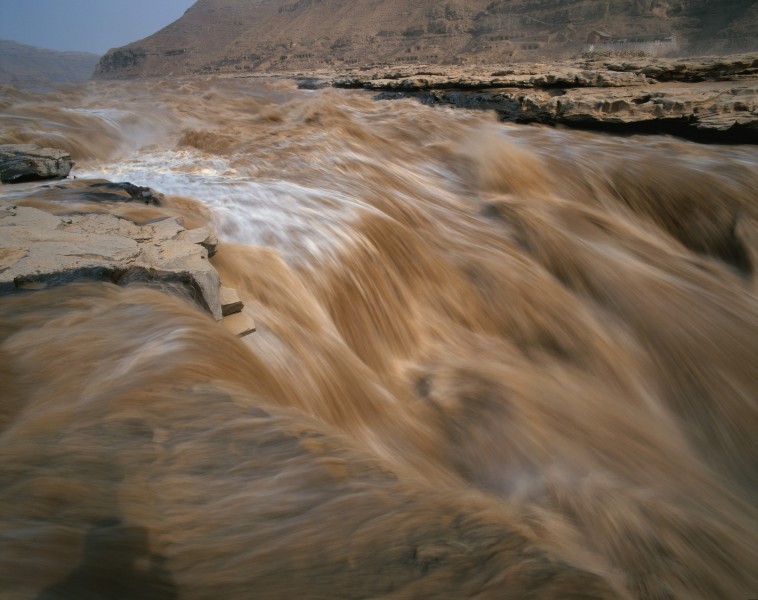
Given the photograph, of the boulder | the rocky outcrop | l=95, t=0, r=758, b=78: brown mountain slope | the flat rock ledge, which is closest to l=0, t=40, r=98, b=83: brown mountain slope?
l=95, t=0, r=758, b=78: brown mountain slope

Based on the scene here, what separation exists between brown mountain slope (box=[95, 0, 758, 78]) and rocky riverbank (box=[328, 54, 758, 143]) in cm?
1594

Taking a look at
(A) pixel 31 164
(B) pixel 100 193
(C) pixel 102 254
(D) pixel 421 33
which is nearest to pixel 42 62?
(D) pixel 421 33

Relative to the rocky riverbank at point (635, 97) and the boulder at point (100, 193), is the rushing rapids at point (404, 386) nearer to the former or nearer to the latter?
the boulder at point (100, 193)

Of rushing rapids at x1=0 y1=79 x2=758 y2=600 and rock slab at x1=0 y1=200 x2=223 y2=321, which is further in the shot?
rock slab at x1=0 y1=200 x2=223 y2=321

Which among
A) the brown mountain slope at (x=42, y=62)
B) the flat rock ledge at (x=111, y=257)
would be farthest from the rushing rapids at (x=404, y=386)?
the brown mountain slope at (x=42, y=62)

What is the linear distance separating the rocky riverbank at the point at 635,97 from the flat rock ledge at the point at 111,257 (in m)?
5.67

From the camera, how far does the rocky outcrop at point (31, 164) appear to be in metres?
3.94

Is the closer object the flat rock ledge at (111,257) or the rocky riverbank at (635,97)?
the flat rock ledge at (111,257)

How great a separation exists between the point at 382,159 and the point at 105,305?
399 cm

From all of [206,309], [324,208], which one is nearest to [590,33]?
[324,208]

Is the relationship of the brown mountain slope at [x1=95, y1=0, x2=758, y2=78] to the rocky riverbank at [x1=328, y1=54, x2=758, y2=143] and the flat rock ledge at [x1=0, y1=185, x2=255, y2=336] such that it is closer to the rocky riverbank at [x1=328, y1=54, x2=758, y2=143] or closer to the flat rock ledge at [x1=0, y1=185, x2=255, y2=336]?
the rocky riverbank at [x1=328, y1=54, x2=758, y2=143]

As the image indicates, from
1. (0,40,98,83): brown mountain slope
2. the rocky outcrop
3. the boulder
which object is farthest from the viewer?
(0,40,98,83): brown mountain slope

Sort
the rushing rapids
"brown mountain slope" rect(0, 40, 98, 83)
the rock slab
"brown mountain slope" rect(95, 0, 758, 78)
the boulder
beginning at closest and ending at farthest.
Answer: the rushing rapids < the rock slab < the boulder < "brown mountain slope" rect(95, 0, 758, 78) < "brown mountain slope" rect(0, 40, 98, 83)

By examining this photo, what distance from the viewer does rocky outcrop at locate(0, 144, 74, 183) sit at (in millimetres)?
3941
